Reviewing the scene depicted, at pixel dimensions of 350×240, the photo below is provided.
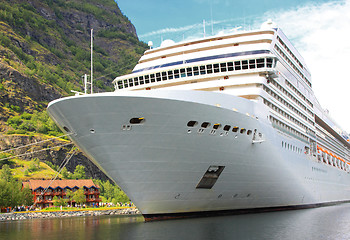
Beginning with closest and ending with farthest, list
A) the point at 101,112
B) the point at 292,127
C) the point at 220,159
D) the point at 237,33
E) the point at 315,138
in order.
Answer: the point at 101,112 < the point at 220,159 < the point at 237,33 < the point at 292,127 < the point at 315,138

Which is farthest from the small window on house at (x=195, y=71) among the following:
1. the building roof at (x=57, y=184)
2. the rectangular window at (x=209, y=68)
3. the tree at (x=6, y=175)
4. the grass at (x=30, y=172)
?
the grass at (x=30, y=172)

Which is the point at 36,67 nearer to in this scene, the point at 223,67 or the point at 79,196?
the point at 79,196

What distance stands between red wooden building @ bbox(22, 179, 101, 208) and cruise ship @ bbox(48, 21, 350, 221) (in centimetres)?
4948

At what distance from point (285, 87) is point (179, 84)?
31.9ft

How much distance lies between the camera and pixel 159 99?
1842cm

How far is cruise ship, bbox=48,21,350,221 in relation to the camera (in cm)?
1873

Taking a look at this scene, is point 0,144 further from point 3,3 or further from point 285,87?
point 3,3

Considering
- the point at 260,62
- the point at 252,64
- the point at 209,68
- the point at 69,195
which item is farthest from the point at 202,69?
the point at 69,195

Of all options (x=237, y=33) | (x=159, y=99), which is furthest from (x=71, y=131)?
(x=237, y=33)

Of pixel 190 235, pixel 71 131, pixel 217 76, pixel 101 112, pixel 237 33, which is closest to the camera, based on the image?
pixel 190 235

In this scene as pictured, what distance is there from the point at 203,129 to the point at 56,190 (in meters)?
60.2

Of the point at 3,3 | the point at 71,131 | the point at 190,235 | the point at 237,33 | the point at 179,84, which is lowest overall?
the point at 190,235

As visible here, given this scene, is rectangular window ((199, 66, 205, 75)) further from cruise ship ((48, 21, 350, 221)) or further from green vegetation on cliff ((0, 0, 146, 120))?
green vegetation on cliff ((0, 0, 146, 120))

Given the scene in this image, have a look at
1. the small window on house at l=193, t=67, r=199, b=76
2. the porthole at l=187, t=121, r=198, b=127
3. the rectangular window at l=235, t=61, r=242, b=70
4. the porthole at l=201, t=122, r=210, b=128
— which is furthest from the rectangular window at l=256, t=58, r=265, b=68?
the porthole at l=187, t=121, r=198, b=127
